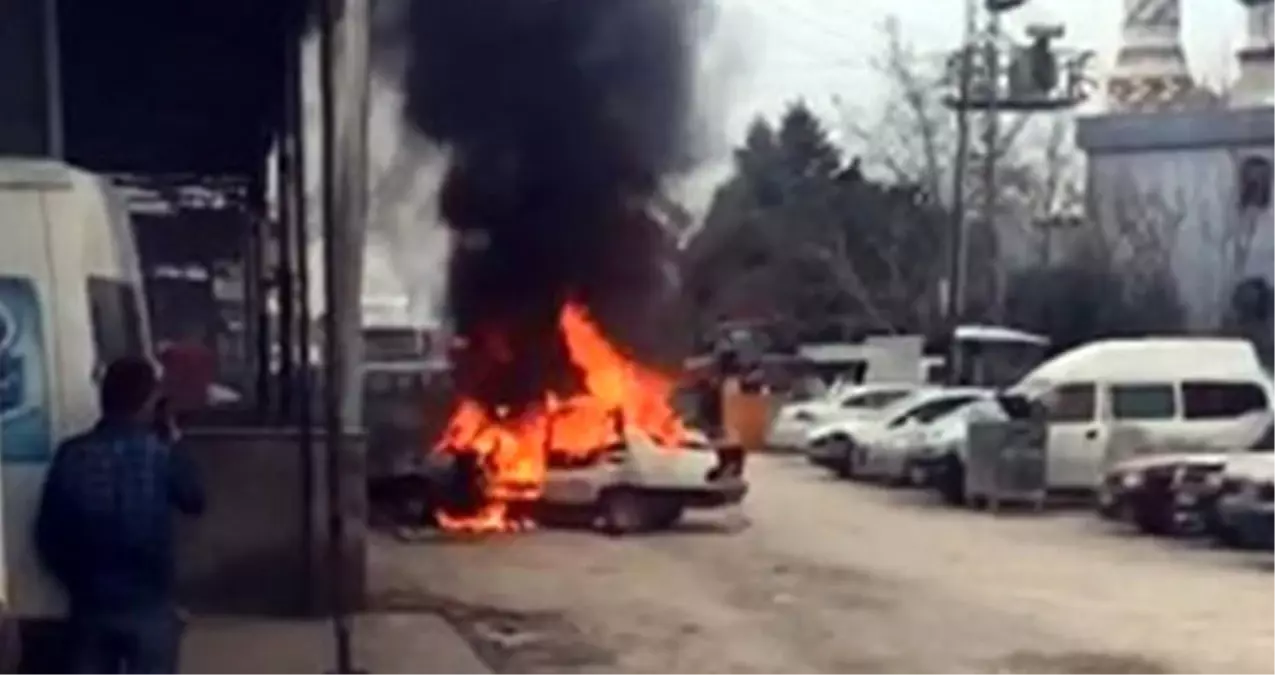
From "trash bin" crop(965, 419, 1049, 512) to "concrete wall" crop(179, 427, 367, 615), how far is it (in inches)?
612

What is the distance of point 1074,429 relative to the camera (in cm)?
3175

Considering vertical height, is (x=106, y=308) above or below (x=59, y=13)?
below

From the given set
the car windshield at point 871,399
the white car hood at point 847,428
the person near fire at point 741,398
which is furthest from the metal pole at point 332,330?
the person near fire at point 741,398

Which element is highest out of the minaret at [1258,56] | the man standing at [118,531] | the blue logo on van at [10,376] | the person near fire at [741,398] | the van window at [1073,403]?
the minaret at [1258,56]

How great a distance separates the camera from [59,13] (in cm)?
2058

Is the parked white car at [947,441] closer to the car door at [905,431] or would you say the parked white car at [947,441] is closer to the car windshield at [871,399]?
the car door at [905,431]

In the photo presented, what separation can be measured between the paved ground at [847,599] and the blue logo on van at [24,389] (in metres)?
6.00

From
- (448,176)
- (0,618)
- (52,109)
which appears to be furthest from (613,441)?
(0,618)

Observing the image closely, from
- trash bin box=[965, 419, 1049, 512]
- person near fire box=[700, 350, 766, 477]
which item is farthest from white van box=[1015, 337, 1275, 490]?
person near fire box=[700, 350, 766, 477]

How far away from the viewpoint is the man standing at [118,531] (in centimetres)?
866

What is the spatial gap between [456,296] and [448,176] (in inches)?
88.7

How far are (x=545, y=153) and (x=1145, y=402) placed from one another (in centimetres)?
746

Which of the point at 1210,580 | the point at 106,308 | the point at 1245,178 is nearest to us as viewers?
the point at 106,308

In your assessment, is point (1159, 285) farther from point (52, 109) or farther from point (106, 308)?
point (106, 308)
